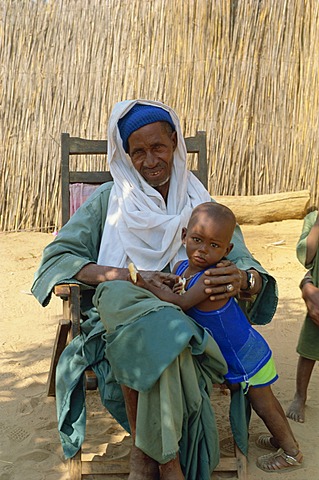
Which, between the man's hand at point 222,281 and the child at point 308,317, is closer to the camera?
the man's hand at point 222,281

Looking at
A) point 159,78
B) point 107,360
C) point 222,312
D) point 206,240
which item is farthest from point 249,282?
point 159,78

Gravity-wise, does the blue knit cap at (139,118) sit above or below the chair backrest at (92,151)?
above

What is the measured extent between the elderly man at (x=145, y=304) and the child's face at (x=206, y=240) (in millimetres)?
72

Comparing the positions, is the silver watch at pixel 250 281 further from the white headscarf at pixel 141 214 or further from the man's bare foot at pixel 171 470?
the man's bare foot at pixel 171 470

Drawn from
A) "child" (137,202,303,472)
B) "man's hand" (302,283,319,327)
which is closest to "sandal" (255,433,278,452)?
"child" (137,202,303,472)

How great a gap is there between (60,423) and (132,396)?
0.44 meters

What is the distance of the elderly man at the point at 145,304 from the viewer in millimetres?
2674

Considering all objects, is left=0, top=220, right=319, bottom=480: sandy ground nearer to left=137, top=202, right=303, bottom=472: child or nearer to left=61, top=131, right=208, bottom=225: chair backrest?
left=137, top=202, right=303, bottom=472: child

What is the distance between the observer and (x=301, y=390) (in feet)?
12.3

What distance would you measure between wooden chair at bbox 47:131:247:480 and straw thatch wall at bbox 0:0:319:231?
352 centimetres

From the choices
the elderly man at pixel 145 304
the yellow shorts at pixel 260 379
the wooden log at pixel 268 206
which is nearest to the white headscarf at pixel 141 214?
the elderly man at pixel 145 304

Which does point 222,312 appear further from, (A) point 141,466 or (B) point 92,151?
(B) point 92,151

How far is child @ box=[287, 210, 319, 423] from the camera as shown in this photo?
3562 mm

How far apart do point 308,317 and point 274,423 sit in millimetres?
784
